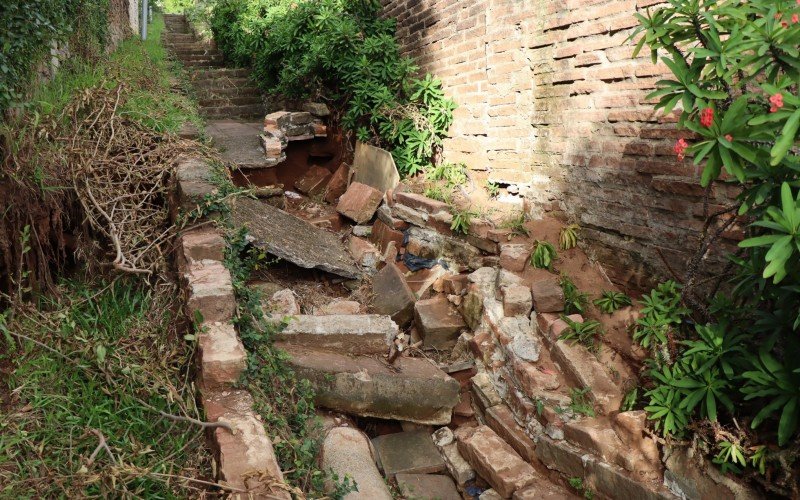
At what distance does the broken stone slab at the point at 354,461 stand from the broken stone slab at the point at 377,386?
0.77 feet

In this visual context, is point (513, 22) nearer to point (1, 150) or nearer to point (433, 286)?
point (433, 286)

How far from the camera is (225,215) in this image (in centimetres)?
347

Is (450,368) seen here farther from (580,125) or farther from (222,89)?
(222,89)

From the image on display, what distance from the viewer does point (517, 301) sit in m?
3.86

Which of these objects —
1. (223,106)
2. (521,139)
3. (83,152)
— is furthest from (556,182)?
(223,106)

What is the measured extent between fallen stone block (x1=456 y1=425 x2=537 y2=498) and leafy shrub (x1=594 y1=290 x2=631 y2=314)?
3.42 feet

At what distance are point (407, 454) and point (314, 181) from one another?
13.9 ft

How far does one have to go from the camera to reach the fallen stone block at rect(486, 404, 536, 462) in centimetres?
331

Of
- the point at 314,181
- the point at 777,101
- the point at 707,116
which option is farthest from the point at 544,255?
the point at 314,181

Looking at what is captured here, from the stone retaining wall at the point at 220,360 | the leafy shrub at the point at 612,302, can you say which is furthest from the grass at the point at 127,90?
the leafy shrub at the point at 612,302

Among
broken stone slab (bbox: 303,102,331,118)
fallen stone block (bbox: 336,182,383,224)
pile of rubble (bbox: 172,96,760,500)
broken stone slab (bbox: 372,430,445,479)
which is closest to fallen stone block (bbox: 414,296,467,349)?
pile of rubble (bbox: 172,96,760,500)

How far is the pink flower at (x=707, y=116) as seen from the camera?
7.34 ft

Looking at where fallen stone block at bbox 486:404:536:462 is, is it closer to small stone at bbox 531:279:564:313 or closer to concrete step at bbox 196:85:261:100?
small stone at bbox 531:279:564:313

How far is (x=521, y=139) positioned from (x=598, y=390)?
90.7 inches
